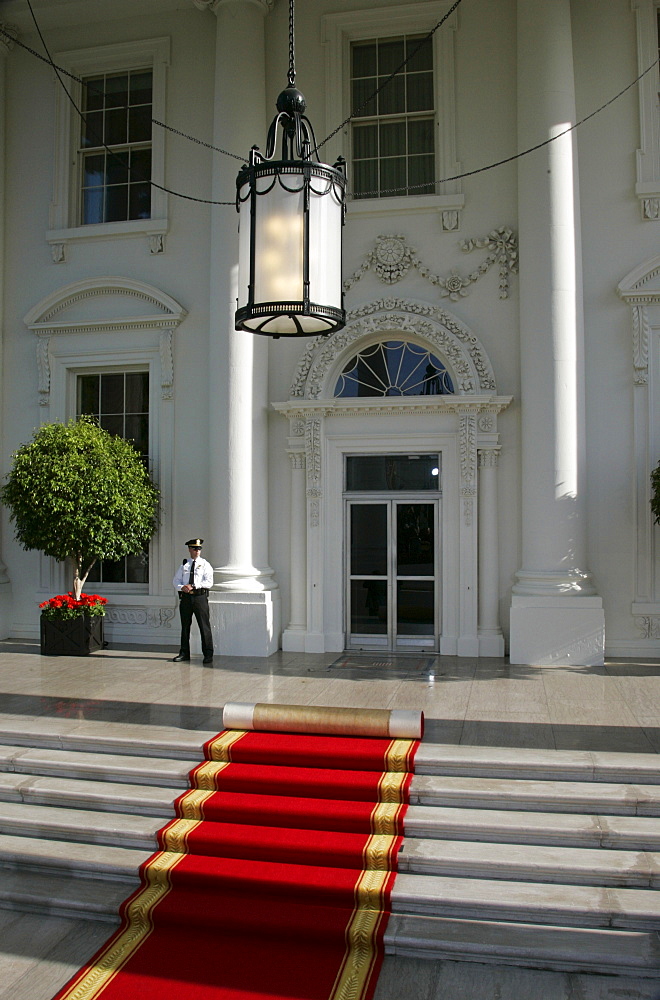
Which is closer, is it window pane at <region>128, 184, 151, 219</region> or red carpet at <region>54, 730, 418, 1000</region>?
red carpet at <region>54, 730, 418, 1000</region>

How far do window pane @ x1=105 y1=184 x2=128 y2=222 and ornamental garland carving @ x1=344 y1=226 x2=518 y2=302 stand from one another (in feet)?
11.3

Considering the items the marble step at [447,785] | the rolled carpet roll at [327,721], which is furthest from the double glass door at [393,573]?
the marble step at [447,785]

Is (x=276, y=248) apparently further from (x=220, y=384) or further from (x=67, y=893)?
(x=220, y=384)

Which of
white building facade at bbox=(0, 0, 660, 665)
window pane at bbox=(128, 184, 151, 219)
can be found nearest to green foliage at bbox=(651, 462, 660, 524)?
white building facade at bbox=(0, 0, 660, 665)

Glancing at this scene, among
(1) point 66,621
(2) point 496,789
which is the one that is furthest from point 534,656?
(1) point 66,621

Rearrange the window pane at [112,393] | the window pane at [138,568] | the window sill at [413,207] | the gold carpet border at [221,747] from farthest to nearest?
the window pane at [112,393] → the window pane at [138,568] → the window sill at [413,207] → the gold carpet border at [221,747]

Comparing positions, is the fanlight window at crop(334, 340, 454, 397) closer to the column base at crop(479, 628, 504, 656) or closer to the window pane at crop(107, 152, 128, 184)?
the column base at crop(479, 628, 504, 656)

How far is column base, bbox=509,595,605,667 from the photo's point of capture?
8.87 metres

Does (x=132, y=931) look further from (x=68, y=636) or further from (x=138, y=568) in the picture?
(x=138, y=568)

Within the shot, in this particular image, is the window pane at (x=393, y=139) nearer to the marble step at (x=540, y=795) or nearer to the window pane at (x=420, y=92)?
the window pane at (x=420, y=92)

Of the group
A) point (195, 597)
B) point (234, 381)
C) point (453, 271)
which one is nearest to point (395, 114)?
point (453, 271)

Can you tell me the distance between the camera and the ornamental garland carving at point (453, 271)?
9.80 m

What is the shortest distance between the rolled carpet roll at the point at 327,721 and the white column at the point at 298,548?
4.08m

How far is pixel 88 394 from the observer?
11320 mm
